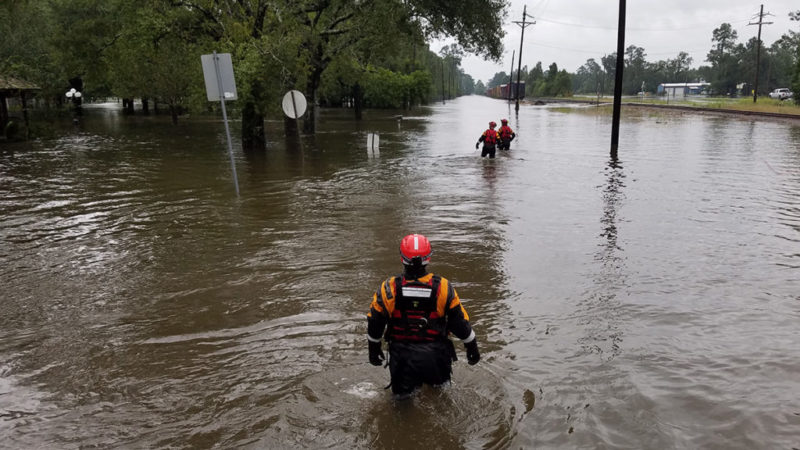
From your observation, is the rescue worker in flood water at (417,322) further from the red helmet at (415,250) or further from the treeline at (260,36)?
the treeline at (260,36)

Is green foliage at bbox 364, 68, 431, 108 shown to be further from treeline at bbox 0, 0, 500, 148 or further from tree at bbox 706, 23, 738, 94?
tree at bbox 706, 23, 738, 94

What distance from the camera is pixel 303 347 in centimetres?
571

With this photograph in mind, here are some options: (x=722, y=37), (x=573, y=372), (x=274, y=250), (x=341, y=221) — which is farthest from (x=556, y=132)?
(x=722, y=37)

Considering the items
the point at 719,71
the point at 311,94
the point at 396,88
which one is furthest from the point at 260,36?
the point at 719,71

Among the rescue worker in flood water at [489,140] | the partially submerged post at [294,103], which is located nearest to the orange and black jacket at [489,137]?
the rescue worker in flood water at [489,140]

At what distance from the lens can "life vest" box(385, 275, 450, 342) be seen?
412 cm

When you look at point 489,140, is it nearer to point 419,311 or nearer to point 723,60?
point 419,311

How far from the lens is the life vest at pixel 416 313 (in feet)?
13.5

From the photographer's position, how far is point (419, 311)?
417 cm

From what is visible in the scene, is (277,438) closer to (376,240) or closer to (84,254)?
(376,240)

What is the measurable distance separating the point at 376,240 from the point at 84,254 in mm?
4524

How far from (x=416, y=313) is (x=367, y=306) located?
2.64 metres

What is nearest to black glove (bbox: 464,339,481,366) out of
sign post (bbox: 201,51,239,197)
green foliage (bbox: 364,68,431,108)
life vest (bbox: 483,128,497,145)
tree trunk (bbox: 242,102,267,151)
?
sign post (bbox: 201,51,239,197)

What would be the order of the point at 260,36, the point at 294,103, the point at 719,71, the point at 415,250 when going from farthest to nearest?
the point at 719,71 → the point at 260,36 → the point at 294,103 → the point at 415,250
